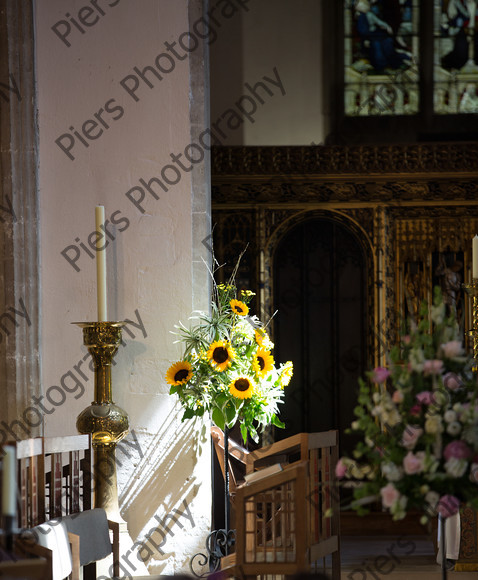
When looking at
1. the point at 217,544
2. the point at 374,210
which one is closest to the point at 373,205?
the point at 374,210

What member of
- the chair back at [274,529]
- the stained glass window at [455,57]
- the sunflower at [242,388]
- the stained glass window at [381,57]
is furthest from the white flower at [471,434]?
the stained glass window at [455,57]

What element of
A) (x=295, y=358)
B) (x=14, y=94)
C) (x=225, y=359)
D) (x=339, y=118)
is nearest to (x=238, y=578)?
(x=225, y=359)

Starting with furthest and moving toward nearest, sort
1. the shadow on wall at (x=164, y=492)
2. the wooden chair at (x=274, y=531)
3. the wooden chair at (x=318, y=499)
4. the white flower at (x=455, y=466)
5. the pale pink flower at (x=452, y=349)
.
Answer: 1. the shadow on wall at (x=164, y=492)
2. the wooden chair at (x=318, y=499)
3. the wooden chair at (x=274, y=531)
4. the pale pink flower at (x=452, y=349)
5. the white flower at (x=455, y=466)

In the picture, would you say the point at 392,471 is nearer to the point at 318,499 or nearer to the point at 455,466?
the point at 455,466

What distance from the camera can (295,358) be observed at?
6434mm

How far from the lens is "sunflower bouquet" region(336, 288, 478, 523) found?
7.02ft

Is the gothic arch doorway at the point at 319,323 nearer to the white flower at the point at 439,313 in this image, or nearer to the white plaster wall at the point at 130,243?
the white plaster wall at the point at 130,243

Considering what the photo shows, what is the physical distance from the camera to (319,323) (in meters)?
6.45

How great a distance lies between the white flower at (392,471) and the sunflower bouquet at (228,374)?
1.56 metres

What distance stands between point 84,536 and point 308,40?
4.79 metres

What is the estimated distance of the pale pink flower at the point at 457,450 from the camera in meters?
2.11

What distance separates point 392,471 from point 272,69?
4980mm

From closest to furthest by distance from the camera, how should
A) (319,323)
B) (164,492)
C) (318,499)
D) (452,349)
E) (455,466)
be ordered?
(455,466), (452,349), (318,499), (164,492), (319,323)

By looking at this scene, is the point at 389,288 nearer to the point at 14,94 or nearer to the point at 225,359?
the point at 225,359
